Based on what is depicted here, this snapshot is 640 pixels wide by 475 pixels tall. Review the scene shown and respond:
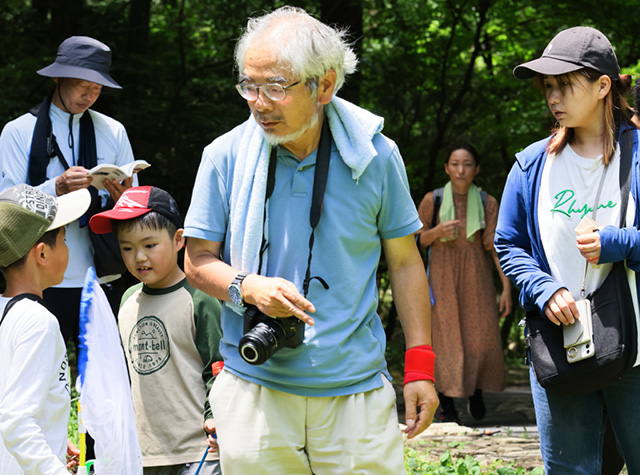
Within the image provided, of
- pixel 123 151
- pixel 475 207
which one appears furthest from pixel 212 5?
pixel 123 151

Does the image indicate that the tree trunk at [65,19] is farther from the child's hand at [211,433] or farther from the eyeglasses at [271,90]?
the eyeglasses at [271,90]

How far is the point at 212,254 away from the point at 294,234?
302mm

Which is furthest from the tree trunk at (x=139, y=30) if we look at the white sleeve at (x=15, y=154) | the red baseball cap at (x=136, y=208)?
the red baseball cap at (x=136, y=208)

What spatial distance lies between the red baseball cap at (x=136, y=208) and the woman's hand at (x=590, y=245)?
69.7 inches

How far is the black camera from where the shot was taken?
2.46m

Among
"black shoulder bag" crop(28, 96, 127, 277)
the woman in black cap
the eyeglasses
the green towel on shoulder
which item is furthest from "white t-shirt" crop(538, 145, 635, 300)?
the green towel on shoulder

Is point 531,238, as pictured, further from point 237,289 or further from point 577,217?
point 237,289

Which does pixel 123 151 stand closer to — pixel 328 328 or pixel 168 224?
pixel 168 224

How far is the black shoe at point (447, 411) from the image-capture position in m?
6.95

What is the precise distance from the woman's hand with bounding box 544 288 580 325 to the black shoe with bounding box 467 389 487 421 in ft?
13.6

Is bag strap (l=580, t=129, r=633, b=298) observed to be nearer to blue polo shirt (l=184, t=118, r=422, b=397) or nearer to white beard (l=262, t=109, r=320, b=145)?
blue polo shirt (l=184, t=118, r=422, b=397)

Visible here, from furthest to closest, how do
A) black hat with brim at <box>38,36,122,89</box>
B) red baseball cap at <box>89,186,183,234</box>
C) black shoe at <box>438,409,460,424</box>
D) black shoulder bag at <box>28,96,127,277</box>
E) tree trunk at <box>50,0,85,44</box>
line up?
1. tree trunk at <box>50,0,85,44</box>
2. black shoe at <box>438,409,460,424</box>
3. black hat with brim at <box>38,36,122,89</box>
4. black shoulder bag at <box>28,96,127,277</box>
5. red baseball cap at <box>89,186,183,234</box>

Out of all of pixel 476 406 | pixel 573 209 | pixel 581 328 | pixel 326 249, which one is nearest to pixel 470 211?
pixel 476 406

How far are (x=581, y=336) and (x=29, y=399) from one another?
1.96 m
